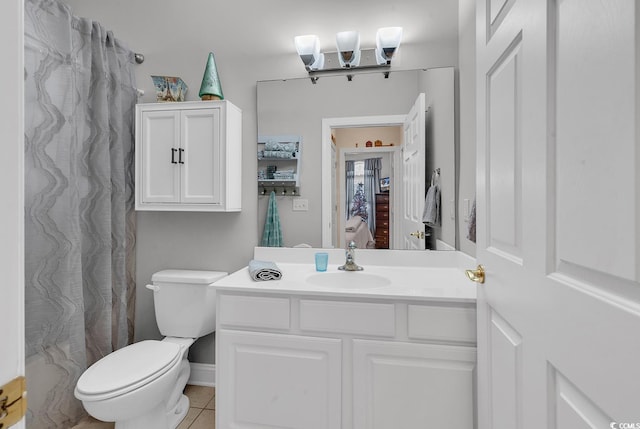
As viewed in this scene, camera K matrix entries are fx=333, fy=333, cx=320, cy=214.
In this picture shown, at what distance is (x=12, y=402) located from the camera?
425 millimetres

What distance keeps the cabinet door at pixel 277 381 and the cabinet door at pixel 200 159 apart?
0.81 metres

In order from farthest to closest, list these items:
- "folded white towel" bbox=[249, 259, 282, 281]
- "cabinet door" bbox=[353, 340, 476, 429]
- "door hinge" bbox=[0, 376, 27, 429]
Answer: "folded white towel" bbox=[249, 259, 282, 281] → "cabinet door" bbox=[353, 340, 476, 429] → "door hinge" bbox=[0, 376, 27, 429]

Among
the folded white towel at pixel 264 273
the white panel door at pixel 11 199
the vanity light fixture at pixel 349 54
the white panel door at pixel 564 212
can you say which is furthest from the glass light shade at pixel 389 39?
the white panel door at pixel 11 199

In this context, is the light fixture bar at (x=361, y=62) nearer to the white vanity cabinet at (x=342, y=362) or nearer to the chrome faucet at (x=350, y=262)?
the chrome faucet at (x=350, y=262)

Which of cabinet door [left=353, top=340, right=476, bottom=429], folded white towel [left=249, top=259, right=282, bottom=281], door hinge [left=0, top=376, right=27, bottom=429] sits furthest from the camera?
folded white towel [left=249, top=259, right=282, bottom=281]

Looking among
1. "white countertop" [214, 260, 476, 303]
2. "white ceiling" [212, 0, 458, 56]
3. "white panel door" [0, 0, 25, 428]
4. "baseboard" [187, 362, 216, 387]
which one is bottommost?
"baseboard" [187, 362, 216, 387]

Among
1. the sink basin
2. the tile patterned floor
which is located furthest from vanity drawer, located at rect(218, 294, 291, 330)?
the tile patterned floor

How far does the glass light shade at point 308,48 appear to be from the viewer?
Result: 1939 mm

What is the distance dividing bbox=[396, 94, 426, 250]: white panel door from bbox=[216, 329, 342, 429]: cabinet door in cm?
79

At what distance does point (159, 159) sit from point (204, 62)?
2.29ft

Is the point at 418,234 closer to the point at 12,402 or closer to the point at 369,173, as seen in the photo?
the point at 369,173

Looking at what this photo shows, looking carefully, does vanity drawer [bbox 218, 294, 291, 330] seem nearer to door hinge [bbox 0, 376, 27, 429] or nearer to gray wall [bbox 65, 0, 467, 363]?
gray wall [bbox 65, 0, 467, 363]

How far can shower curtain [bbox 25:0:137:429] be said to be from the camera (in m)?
1.49

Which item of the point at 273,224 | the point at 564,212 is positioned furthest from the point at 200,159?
the point at 564,212
